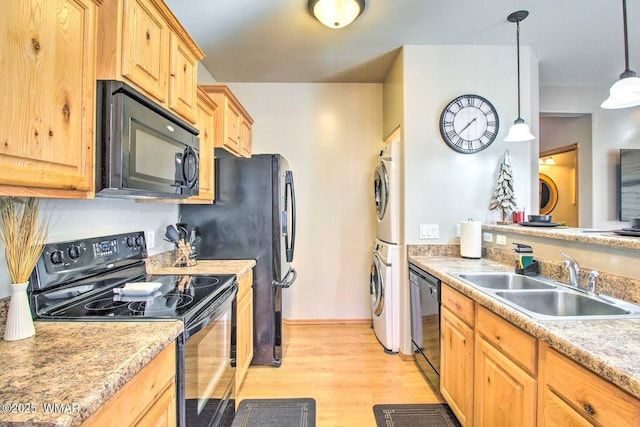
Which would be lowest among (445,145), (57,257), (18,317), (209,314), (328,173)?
(209,314)

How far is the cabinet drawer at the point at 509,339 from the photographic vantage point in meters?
1.22

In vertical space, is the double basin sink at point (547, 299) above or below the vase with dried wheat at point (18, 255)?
below

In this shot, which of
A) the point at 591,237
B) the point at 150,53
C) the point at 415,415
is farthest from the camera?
the point at 415,415

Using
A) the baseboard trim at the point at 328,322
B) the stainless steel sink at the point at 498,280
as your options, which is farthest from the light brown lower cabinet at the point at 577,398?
the baseboard trim at the point at 328,322

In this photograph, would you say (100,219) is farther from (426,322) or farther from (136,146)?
(426,322)

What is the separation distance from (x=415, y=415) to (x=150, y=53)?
97.8 inches

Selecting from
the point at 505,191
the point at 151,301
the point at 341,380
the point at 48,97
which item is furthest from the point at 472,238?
the point at 48,97

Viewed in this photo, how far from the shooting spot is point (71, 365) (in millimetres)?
842

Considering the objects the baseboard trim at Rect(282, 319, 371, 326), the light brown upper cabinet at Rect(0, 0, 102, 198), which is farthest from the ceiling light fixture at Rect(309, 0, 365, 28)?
the baseboard trim at Rect(282, 319, 371, 326)

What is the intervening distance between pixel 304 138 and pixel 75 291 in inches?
105

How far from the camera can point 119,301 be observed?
140 cm

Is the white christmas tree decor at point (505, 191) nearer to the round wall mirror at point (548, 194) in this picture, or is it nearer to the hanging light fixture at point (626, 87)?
the hanging light fixture at point (626, 87)

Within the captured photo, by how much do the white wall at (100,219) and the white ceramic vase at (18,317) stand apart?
0.16 meters

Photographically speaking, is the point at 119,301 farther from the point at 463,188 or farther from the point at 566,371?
the point at 463,188
